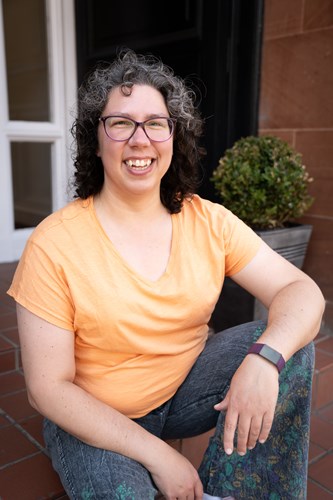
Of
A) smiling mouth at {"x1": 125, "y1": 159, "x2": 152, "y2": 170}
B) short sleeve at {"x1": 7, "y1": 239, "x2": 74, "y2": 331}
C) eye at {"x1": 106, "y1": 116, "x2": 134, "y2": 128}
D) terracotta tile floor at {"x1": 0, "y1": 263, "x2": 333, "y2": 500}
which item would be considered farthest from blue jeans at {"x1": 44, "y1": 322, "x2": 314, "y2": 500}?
eye at {"x1": 106, "y1": 116, "x2": 134, "y2": 128}

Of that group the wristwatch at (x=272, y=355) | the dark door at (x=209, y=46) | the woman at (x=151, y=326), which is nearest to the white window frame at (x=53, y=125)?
the dark door at (x=209, y=46)

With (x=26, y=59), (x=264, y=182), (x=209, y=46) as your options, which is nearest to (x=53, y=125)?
(x=26, y=59)

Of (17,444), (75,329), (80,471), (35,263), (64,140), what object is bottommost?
(17,444)

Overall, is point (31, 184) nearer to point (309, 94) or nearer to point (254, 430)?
point (309, 94)

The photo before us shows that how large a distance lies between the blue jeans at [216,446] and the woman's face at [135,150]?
0.52 m

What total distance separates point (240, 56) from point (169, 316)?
6.49 feet

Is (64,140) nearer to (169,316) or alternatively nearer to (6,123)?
(6,123)

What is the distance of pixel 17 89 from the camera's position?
3252 mm

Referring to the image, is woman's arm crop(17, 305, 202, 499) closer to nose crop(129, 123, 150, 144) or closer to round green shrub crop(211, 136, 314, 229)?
nose crop(129, 123, 150, 144)

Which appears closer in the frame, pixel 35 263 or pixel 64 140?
pixel 35 263

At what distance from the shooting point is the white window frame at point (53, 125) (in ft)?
9.94

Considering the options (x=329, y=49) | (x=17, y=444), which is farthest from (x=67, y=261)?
(x=329, y=49)

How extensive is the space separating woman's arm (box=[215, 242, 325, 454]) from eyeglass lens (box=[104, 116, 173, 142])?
44 centimetres

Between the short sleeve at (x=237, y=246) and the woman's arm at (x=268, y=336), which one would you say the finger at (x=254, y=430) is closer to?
the woman's arm at (x=268, y=336)
